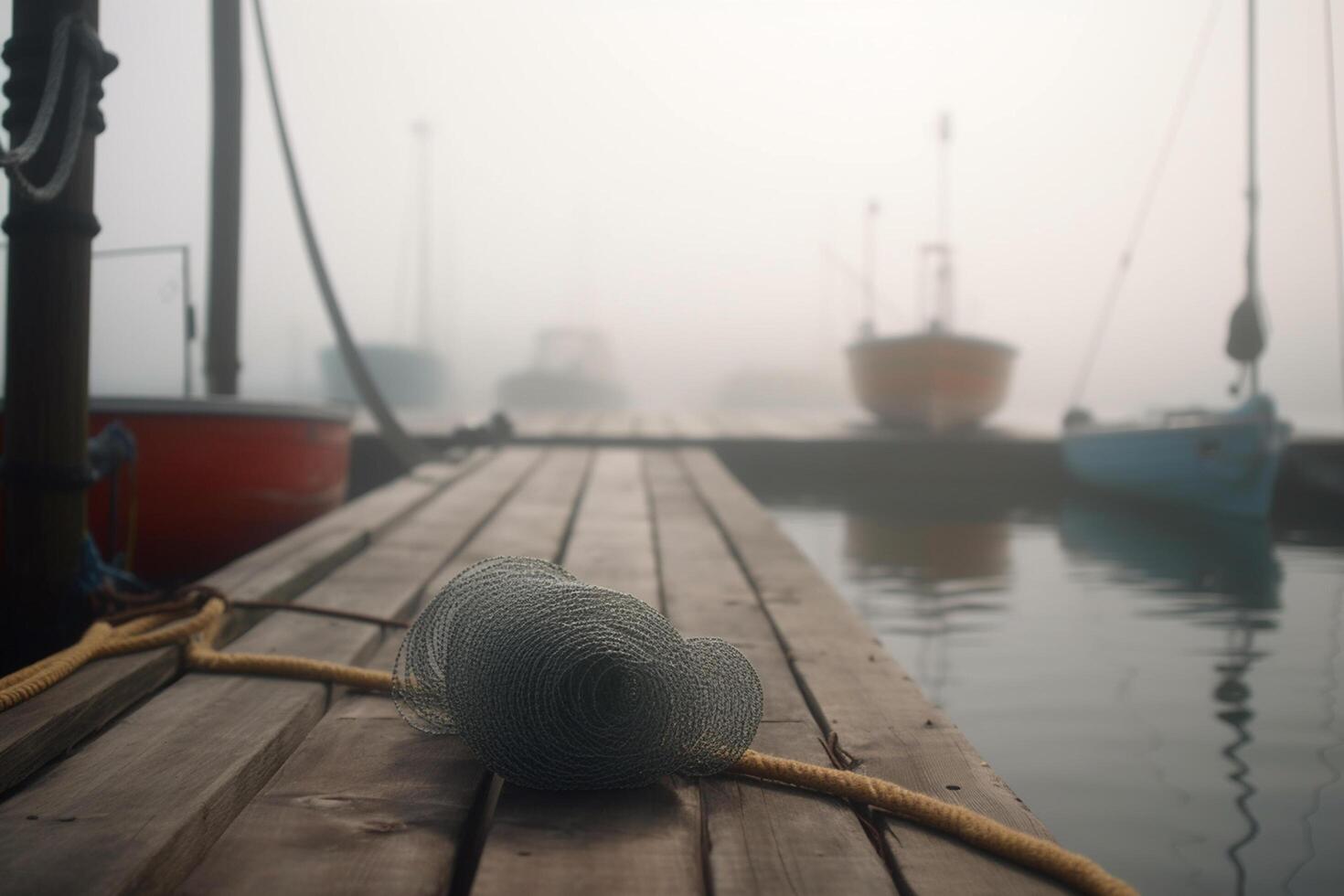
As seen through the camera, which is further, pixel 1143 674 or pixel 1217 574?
pixel 1217 574

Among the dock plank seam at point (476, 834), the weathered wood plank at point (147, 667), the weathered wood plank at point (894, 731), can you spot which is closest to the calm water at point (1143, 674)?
the weathered wood plank at point (894, 731)

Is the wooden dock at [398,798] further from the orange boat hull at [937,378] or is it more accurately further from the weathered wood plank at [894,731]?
the orange boat hull at [937,378]

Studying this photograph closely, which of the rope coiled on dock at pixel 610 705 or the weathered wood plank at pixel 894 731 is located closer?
the weathered wood plank at pixel 894 731

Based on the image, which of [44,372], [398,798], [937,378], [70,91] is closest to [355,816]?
[398,798]

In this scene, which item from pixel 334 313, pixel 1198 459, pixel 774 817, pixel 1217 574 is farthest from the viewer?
pixel 1198 459

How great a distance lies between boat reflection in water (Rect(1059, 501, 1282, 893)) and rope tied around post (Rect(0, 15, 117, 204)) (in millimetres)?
2922

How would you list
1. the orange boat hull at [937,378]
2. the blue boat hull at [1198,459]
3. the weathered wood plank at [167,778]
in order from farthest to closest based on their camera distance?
the orange boat hull at [937,378], the blue boat hull at [1198,459], the weathered wood plank at [167,778]

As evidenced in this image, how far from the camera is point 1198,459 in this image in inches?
387

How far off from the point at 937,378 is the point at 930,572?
8011mm

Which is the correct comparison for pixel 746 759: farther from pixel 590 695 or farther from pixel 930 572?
pixel 930 572

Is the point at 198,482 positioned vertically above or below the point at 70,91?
below

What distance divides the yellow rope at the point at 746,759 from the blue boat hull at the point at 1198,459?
8903 mm

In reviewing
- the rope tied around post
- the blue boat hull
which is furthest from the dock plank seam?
the blue boat hull

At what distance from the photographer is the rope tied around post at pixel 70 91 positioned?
2273 mm
